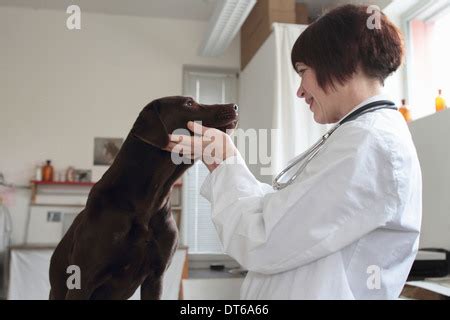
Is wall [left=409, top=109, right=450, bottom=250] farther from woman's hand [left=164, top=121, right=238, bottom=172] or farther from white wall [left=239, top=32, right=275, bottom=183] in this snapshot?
woman's hand [left=164, top=121, right=238, bottom=172]

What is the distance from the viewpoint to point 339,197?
1.73 feet

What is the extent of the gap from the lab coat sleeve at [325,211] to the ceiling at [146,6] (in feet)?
1.19

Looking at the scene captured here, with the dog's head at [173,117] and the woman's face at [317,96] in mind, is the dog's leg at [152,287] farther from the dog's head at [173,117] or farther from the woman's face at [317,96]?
the woman's face at [317,96]

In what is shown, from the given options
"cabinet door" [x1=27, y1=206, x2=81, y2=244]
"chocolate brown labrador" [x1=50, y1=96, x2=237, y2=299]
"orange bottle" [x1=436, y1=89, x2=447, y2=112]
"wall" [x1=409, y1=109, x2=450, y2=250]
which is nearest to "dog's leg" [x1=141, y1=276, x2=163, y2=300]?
"chocolate brown labrador" [x1=50, y1=96, x2=237, y2=299]

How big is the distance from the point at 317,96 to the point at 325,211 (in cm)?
24

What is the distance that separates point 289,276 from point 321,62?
13.5 inches

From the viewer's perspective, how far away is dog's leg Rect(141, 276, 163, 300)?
2.79 feet

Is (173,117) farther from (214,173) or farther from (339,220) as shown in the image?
(339,220)

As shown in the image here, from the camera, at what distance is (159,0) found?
1.48 meters

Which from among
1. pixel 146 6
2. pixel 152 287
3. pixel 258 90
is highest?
pixel 146 6

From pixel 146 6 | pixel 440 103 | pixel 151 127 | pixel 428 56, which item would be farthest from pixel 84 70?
pixel 428 56

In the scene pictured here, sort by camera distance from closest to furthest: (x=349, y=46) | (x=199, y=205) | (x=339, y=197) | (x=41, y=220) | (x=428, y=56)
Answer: (x=339, y=197) < (x=349, y=46) < (x=199, y=205) < (x=41, y=220) < (x=428, y=56)

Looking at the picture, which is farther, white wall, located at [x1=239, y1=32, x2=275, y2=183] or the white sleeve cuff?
white wall, located at [x1=239, y1=32, x2=275, y2=183]

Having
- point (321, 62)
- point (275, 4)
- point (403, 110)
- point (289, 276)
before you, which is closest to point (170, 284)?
point (289, 276)
